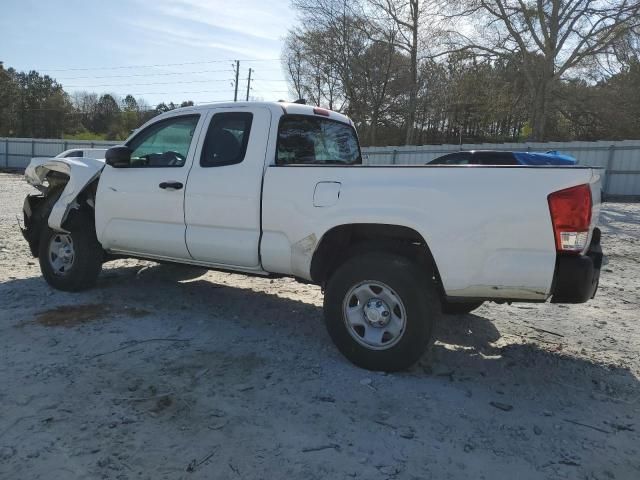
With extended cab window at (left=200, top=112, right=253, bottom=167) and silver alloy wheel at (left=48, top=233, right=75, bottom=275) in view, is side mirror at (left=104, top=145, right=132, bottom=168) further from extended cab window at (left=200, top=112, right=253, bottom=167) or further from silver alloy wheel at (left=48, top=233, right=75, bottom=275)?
silver alloy wheel at (left=48, top=233, right=75, bottom=275)

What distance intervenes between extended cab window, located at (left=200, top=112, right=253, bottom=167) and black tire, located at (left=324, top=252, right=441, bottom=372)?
145 cm

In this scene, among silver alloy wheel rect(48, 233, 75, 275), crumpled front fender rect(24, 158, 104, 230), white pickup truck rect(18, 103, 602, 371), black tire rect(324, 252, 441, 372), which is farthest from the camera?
silver alloy wheel rect(48, 233, 75, 275)

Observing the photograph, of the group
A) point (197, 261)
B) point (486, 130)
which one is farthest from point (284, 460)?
point (486, 130)

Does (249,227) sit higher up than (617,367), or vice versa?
(249,227)

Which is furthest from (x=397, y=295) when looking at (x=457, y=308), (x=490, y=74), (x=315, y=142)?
(x=490, y=74)

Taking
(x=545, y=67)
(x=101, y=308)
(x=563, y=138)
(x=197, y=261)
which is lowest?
(x=101, y=308)

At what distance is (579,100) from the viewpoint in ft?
101

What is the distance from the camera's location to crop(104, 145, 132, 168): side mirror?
5.08 metres

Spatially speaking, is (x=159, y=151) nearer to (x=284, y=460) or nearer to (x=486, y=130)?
(x=284, y=460)

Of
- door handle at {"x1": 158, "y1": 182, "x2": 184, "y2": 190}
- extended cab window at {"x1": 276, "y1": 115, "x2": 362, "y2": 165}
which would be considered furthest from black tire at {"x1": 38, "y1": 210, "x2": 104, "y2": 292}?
extended cab window at {"x1": 276, "y1": 115, "x2": 362, "y2": 165}

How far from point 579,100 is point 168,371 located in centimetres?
3287

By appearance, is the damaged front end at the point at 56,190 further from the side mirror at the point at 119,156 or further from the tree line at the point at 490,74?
the tree line at the point at 490,74

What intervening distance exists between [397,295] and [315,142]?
1.94 m

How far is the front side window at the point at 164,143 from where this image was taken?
195 inches
